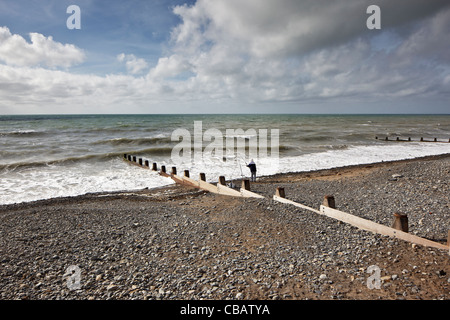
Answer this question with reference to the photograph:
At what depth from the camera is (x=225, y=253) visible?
19.2ft

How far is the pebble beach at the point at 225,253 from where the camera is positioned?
14.9 feet

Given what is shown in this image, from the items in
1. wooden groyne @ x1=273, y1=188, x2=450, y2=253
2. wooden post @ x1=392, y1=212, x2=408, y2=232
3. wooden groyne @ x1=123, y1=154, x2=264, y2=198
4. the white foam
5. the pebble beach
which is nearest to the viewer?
the pebble beach

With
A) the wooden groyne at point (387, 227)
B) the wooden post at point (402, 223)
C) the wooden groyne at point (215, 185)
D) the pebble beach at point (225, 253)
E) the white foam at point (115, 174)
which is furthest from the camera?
the white foam at point (115, 174)

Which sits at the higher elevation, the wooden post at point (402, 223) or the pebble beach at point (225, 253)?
the wooden post at point (402, 223)

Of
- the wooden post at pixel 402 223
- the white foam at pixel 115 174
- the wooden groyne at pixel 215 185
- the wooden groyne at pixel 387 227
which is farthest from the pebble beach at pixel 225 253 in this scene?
the white foam at pixel 115 174

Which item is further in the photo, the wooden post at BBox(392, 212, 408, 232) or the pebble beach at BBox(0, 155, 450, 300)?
the wooden post at BBox(392, 212, 408, 232)

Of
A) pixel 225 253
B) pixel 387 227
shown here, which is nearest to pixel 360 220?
pixel 387 227

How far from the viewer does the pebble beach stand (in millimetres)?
4547

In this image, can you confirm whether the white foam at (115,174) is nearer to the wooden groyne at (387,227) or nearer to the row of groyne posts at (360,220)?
the row of groyne posts at (360,220)

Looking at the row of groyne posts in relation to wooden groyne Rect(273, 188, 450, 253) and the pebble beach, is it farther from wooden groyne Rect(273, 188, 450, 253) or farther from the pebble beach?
the pebble beach

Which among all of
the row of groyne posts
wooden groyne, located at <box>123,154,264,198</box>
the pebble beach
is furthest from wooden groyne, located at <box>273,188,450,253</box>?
wooden groyne, located at <box>123,154,264,198</box>

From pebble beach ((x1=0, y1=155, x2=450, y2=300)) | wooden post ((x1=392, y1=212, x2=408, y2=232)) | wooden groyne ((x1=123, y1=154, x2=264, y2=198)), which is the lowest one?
pebble beach ((x1=0, y1=155, x2=450, y2=300))
